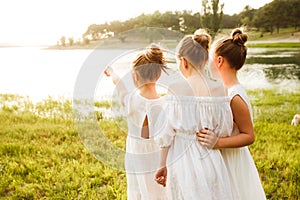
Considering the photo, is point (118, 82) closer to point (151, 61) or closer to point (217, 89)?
point (151, 61)

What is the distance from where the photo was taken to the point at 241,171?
2.06m

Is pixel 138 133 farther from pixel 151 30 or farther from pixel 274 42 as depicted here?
pixel 274 42

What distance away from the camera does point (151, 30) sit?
1.98m

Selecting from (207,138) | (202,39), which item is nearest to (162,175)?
(207,138)

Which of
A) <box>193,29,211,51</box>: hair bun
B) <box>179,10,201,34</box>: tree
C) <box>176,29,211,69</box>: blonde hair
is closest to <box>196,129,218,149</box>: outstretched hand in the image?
<box>176,29,211,69</box>: blonde hair

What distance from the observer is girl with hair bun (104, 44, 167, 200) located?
6.64ft

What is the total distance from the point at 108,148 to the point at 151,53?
2.30ft

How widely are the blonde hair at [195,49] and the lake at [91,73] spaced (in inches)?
7.0

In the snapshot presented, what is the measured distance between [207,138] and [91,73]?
76 cm

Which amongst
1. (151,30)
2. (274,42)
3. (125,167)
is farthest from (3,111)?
(274,42)

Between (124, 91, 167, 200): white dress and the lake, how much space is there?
249mm

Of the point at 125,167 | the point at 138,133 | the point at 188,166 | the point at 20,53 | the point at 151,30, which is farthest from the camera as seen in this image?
the point at 20,53

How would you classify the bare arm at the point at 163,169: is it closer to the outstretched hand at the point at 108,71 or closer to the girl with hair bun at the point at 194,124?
the girl with hair bun at the point at 194,124

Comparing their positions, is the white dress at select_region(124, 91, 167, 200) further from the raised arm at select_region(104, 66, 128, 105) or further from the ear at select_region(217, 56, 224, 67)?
the ear at select_region(217, 56, 224, 67)
